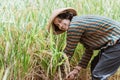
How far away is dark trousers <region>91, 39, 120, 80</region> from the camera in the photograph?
139 inches

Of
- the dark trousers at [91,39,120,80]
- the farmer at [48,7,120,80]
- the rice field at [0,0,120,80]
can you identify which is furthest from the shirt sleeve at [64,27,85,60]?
the dark trousers at [91,39,120,80]

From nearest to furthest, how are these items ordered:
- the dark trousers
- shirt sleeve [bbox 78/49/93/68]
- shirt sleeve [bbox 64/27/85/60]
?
shirt sleeve [bbox 64/27/85/60] → the dark trousers → shirt sleeve [bbox 78/49/93/68]

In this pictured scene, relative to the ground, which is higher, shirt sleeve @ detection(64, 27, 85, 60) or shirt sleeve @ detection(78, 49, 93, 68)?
shirt sleeve @ detection(64, 27, 85, 60)

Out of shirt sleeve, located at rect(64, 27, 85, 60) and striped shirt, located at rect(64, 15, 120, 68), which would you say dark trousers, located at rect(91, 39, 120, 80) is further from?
shirt sleeve, located at rect(64, 27, 85, 60)

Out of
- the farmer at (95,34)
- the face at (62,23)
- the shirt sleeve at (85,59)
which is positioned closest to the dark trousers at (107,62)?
the farmer at (95,34)

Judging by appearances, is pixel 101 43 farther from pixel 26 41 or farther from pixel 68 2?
pixel 68 2

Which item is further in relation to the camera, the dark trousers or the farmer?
the dark trousers

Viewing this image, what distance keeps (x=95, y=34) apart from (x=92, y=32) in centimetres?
5

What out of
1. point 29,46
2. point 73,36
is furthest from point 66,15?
point 29,46

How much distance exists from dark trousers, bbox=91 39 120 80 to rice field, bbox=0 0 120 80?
1.03 feet

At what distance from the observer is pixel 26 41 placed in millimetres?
3629

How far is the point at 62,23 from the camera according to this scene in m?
3.53

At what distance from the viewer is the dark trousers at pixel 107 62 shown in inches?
139

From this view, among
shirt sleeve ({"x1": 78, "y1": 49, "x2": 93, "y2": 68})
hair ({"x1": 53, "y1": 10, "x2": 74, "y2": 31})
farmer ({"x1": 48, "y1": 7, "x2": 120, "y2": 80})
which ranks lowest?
shirt sleeve ({"x1": 78, "y1": 49, "x2": 93, "y2": 68})
